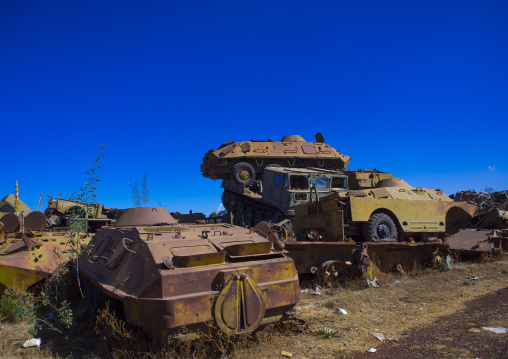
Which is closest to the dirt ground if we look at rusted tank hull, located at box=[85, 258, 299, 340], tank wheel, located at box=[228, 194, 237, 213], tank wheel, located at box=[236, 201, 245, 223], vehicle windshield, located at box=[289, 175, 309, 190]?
rusted tank hull, located at box=[85, 258, 299, 340]

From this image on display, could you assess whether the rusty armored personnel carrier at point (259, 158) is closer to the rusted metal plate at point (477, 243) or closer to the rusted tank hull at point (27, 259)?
the rusted metal plate at point (477, 243)

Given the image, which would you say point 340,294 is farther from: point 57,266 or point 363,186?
point 363,186

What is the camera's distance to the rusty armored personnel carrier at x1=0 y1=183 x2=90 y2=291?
21.7ft

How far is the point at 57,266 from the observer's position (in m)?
7.25

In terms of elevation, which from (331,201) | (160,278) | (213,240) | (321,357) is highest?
(331,201)

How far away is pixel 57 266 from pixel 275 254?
455 centimetres

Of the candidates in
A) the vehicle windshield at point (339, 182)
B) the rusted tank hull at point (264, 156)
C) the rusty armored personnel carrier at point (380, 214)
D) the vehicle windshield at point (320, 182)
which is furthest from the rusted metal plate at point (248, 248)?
the rusted tank hull at point (264, 156)

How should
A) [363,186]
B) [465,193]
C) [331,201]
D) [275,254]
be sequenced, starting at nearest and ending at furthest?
[275,254], [331,201], [363,186], [465,193]

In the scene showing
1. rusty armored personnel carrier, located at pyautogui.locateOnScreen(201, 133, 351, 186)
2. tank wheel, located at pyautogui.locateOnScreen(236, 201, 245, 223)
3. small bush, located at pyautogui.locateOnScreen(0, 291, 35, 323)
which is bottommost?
small bush, located at pyautogui.locateOnScreen(0, 291, 35, 323)

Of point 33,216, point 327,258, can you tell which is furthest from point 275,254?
point 33,216

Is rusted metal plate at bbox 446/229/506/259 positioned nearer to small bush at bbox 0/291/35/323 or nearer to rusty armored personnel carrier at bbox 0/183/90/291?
rusty armored personnel carrier at bbox 0/183/90/291

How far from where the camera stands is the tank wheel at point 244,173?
18.2 metres

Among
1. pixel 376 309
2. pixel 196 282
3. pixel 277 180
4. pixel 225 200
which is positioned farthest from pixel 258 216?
pixel 196 282

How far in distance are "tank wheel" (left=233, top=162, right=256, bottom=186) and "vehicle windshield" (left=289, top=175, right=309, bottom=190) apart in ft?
14.8
